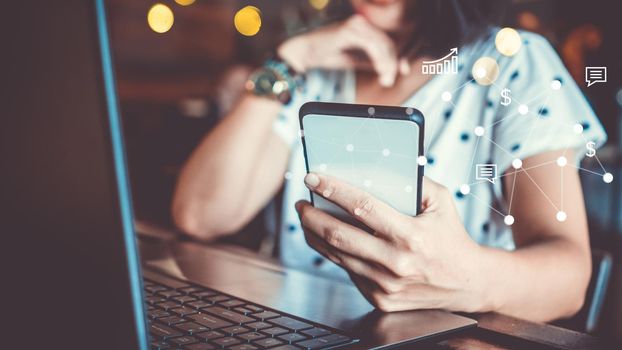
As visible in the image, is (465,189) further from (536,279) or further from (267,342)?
(267,342)

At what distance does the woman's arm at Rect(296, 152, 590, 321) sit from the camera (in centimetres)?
56

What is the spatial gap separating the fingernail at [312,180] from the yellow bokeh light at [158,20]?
2.75 meters

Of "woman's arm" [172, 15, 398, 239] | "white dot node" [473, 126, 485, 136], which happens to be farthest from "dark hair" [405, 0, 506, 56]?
"woman's arm" [172, 15, 398, 239]

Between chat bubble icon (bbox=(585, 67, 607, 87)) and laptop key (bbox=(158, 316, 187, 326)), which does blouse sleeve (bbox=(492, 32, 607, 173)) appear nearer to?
chat bubble icon (bbox=(585, 67, 607, 87))

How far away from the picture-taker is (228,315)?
0.56 m

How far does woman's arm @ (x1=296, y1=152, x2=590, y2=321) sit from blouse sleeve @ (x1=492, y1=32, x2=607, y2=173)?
0.37ft

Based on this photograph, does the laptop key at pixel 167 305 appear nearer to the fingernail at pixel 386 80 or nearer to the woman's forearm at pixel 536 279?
the woman's forearm at pixel 536 279

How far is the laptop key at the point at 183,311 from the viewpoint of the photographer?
0.56 metres

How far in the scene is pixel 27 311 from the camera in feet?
1.15

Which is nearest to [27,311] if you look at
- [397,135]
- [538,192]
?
[397,135]

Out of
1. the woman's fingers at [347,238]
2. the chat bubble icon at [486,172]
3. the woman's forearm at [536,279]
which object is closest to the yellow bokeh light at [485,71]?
the chat bubble icon at [486,172]

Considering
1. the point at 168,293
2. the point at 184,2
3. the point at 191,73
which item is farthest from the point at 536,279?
the point at 191,73

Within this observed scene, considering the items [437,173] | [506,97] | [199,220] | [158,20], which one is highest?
[158,20]

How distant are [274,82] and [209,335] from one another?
2.04ft
